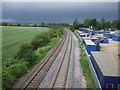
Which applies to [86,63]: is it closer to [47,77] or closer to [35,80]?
[47,77]

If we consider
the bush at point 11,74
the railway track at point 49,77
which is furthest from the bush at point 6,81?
the railway track at point 49,77

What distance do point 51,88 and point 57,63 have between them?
637 centimetres

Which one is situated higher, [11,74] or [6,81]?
[11,74]

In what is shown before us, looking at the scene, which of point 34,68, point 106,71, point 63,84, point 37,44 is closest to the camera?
point 106,71

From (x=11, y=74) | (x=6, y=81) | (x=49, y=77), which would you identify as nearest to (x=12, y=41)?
(x=11, y=74)

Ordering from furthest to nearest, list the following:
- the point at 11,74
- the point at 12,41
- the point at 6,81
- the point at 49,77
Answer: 1. the point at 12,41
2. the point at 49,77
3. the point at 11,74
4. the point at 6,81

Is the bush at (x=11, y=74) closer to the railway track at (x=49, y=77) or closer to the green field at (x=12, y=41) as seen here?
the railway track at (x=49, y=77)

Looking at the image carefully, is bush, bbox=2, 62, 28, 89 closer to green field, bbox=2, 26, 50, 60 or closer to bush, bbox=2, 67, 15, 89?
bush, bbox=2, 67, 15, 89

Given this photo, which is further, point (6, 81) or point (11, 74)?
point (11, 74)

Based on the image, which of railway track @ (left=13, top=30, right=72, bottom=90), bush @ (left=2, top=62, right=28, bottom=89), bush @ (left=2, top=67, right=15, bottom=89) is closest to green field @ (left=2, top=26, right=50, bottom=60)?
bush @ (left=2, top=62, right=28, bottom=89)

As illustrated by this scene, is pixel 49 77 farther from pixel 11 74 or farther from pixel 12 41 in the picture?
pixel 12 41

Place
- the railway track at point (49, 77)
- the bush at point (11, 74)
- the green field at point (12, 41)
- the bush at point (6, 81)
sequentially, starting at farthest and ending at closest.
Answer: the green field at point (12, 41)
the railway track at point (49, 77)
the bush at point (11, 74)
the bush at point (6, 81)

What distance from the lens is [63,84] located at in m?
11.6

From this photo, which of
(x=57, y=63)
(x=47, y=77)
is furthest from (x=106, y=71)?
(x=57, y=63)
